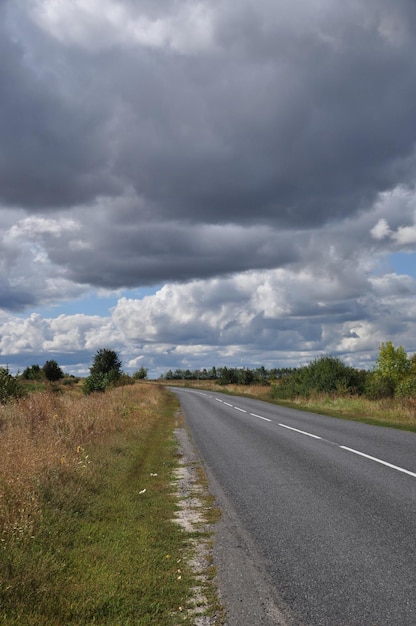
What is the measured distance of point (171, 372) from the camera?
17288 centimetres

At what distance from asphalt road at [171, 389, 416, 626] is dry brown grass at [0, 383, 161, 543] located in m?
2.62

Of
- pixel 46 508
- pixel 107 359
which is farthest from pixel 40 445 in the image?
pixel 107 359

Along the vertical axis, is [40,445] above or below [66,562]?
above

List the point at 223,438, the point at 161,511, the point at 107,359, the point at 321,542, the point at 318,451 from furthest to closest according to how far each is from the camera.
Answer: the point at 107,359
the point at 223,438
the point at 318,451
the point at 161,511
the point at 321,542

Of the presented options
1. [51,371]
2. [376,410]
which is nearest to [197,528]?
[376,410]

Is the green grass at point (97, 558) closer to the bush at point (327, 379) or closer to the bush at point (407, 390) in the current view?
the bush at point (407, 390)

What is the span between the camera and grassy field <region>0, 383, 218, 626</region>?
4.51 meters

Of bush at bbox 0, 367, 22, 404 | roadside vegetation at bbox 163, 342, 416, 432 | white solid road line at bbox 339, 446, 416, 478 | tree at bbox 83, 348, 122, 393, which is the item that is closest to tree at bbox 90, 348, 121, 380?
tree at bbox 83, 348, 122, 393

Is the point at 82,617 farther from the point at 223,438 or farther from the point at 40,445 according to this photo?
the point at 223,438

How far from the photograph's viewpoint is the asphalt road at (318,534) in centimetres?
449

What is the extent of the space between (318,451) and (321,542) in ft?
24.6

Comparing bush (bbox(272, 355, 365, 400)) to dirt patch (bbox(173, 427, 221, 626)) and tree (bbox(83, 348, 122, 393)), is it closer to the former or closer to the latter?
tree (bbox(83, 348, 122, 393))

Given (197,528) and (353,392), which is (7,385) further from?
(353,392)

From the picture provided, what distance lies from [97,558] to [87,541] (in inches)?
27.2
